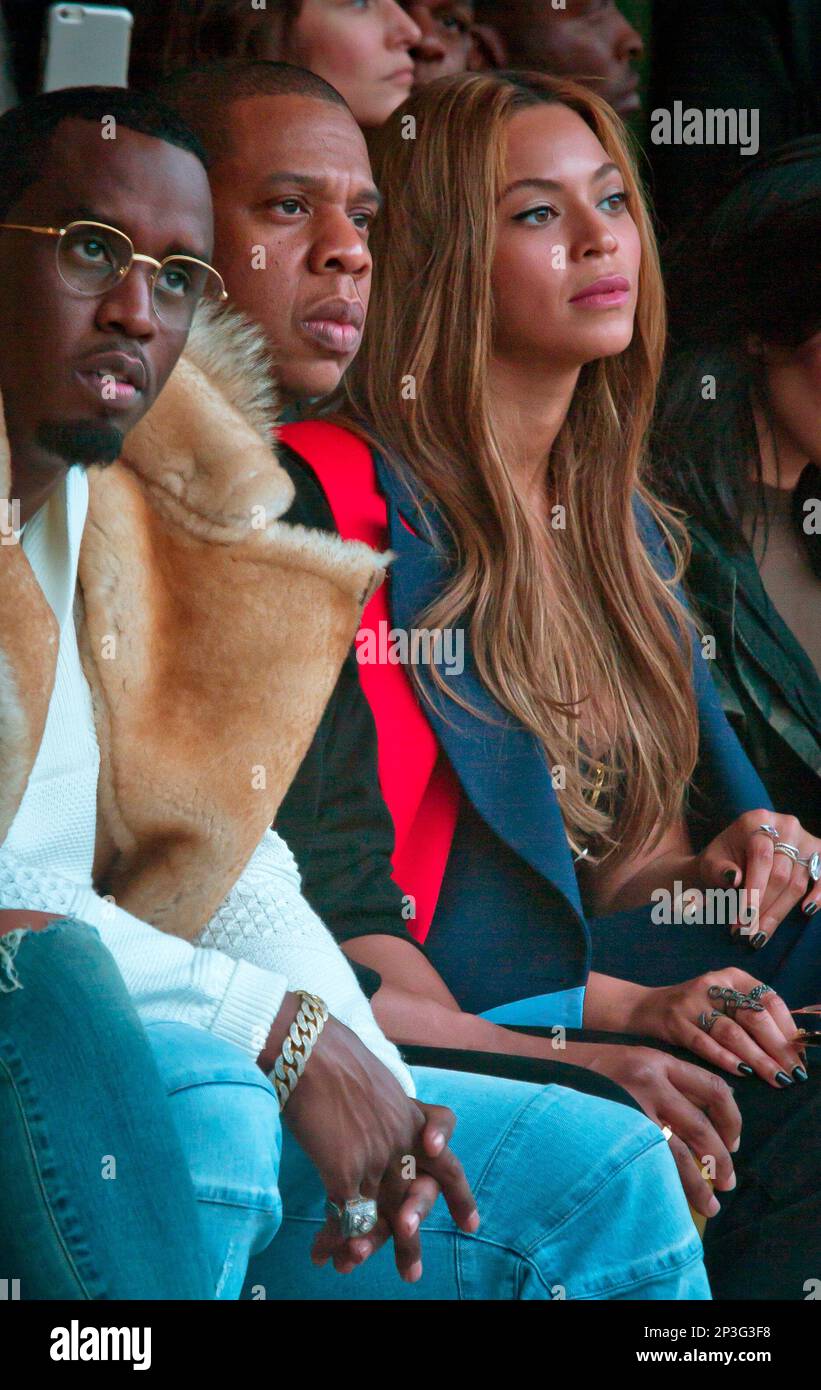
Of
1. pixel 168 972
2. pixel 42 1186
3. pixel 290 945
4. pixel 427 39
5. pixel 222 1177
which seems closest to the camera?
pixel 42 1186

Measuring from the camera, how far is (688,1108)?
1594 mm

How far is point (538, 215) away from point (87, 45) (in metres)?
0.50

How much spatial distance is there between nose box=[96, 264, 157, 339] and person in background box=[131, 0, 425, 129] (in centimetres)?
48

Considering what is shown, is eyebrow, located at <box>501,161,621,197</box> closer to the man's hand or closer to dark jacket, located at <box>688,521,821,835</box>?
dark jacket, located at <box>688,521,821,835</box>

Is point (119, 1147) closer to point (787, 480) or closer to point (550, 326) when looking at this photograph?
point (550, 326)

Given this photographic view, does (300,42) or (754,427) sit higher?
(300,42)

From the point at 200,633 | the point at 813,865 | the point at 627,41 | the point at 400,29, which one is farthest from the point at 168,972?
the point at 627,41

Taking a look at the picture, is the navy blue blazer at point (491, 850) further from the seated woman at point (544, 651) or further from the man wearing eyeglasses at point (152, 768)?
the man wearing eyeglasses at point (152, 768)

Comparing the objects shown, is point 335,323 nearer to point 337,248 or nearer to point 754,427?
point 337,248

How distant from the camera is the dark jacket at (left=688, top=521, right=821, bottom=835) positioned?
1.94 m

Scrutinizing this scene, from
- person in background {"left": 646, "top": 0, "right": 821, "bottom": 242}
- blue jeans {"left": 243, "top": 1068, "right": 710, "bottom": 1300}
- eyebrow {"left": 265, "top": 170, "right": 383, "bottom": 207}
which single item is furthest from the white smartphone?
blue jeans {"left": 243, "top": 1068, "right": 710, "bottom": 1300}

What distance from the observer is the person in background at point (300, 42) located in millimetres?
1765

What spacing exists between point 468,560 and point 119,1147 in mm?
864

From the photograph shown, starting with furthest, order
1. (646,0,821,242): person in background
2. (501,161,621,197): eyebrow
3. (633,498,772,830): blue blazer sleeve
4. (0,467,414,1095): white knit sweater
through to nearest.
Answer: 1. (646,0,821,242): person in background
2. (633,498,772,830): blue blazer sleeve
3. (501,161,621,197): eyebrow
4. (0,467,414,1095): white knit sweater
